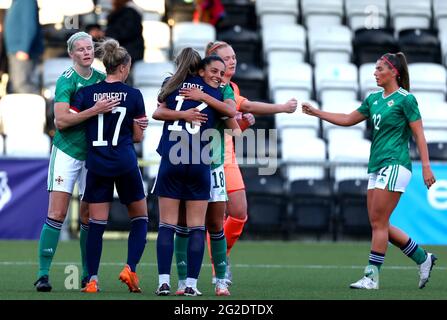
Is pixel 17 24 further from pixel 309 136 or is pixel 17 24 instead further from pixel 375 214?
pixel 375 214

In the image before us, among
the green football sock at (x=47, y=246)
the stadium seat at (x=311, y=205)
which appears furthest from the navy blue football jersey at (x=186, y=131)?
the stadium seat at (x=311, y=205)

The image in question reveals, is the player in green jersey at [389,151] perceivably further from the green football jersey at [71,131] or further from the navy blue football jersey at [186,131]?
the green football jersey at [71,131]

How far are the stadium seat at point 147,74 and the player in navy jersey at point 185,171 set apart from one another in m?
8.69

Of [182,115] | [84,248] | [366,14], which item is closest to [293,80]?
[366,14]

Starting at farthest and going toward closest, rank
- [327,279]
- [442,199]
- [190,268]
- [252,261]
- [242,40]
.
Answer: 1. [242,40]
2. [442,199]
3. [252,261]
4. [327,279]
5. [190,268]

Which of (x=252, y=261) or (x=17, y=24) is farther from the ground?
(x=17, y=24)

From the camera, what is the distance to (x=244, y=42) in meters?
19.9

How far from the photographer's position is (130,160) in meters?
10.3

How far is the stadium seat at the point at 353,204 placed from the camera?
56.9ft

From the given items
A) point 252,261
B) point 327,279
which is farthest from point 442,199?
point 327,279

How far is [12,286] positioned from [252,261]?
13.5 feet

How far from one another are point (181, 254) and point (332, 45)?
10.4 meters

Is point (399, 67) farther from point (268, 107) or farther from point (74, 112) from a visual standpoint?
point (74, 112)

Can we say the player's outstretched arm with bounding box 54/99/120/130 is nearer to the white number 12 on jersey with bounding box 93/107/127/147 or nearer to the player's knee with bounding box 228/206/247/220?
the white number 12 on jersey with bounding box 93/107/127/147
